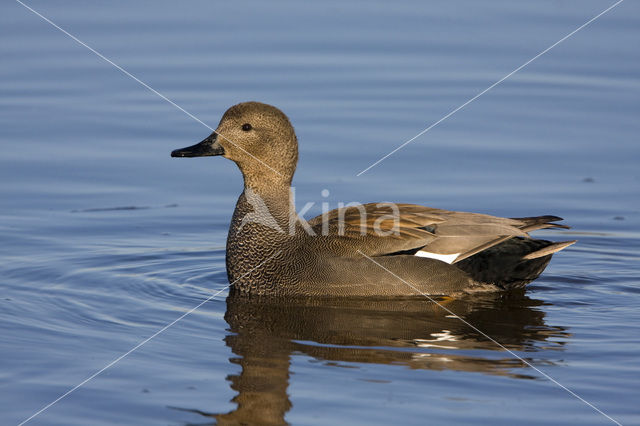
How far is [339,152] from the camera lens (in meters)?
12.0

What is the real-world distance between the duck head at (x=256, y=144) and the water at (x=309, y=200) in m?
1.03

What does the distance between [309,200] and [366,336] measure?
3.29 metres

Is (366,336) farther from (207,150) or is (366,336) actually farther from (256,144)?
(207,150)

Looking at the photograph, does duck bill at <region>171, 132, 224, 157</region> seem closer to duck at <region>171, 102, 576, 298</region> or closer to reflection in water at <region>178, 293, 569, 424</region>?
duck at <region>171, 102, 576, 298</region>

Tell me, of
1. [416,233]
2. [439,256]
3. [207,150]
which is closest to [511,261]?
[439,256]

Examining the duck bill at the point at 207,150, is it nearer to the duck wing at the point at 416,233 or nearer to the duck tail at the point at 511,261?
the duck wing at the point at 416,233

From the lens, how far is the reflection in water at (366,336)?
6938 mm

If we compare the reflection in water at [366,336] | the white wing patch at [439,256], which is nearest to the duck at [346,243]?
the white wing patch at [439,256]

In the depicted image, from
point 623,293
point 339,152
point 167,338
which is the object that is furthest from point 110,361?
point 339,152

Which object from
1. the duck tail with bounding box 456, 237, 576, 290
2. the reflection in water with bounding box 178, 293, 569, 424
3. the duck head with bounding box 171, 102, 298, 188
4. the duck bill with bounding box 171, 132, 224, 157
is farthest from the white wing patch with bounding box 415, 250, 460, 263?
the duck bill with bounding box 171, 132, 224, 157

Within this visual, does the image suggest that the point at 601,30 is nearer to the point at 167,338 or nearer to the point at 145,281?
the point at 145,281

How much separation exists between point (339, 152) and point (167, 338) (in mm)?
4730

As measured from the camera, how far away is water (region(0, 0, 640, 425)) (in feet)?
22.3

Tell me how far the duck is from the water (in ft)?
0.88
